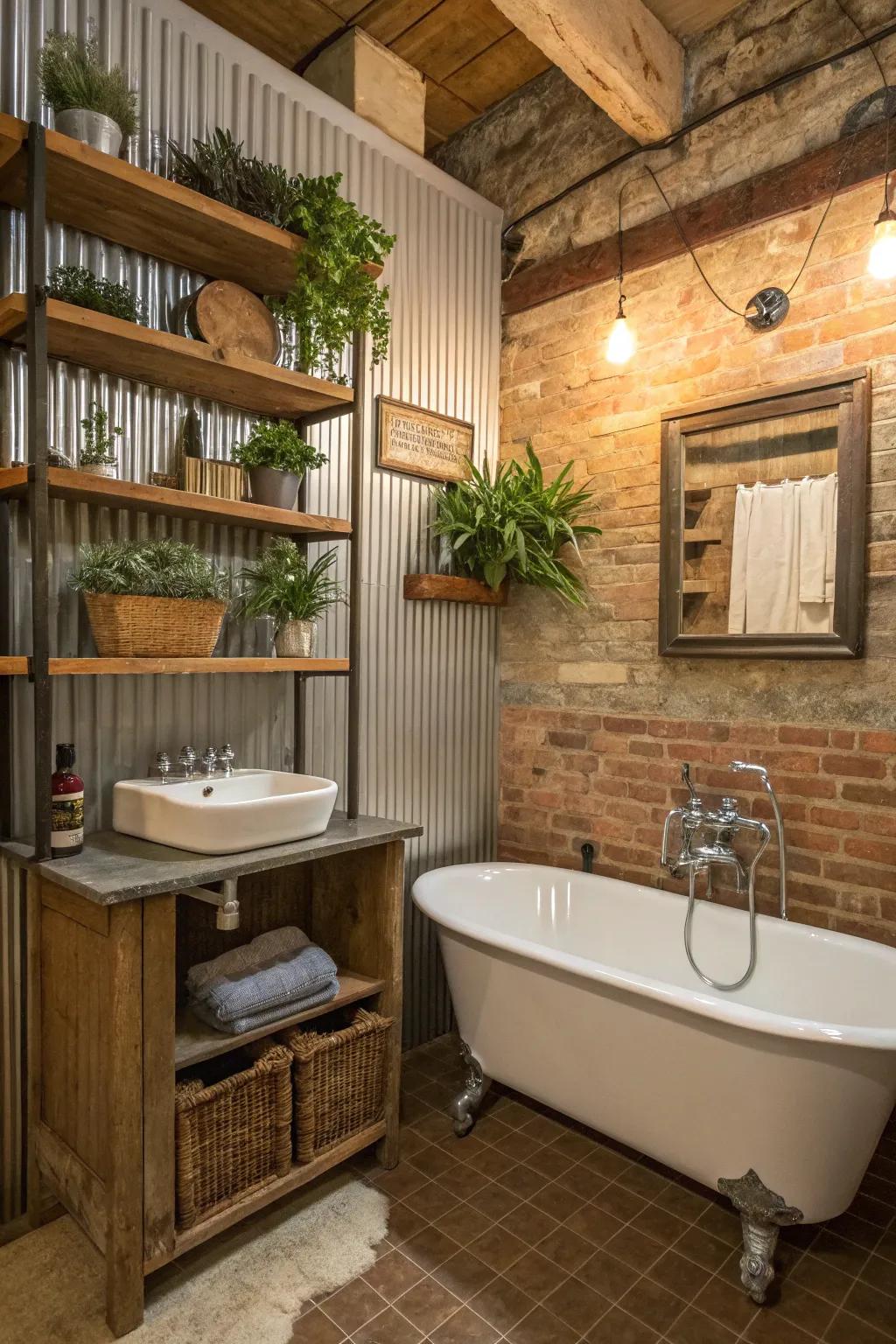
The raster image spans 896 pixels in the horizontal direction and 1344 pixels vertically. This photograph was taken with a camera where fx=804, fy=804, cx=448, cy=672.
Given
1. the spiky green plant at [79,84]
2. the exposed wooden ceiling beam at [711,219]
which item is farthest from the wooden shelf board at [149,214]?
the exposed wooden ceiling beam at [711,219]

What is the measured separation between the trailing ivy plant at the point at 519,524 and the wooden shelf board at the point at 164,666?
818 millimetres

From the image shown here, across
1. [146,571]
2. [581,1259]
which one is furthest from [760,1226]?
[146,571]

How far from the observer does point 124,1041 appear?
1.58 metres

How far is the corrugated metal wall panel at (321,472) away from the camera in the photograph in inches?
75.5

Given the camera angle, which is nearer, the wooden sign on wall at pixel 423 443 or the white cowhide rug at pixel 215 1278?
the white cowhide rug at pixel 215 1278

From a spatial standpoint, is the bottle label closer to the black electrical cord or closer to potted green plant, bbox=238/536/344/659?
potted green plant, bbox=238/536/344/659

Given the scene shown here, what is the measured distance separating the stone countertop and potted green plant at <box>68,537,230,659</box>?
17.4 inches

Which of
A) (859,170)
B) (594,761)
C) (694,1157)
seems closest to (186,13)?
(859,170)

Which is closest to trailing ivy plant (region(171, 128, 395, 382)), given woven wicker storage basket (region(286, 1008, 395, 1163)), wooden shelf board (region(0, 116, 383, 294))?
wooden shelf board (region(0, 116, 383, 294))

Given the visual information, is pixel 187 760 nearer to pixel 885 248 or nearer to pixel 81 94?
pixel 81 94

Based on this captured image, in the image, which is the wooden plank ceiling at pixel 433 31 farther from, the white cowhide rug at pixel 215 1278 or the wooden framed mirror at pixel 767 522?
the white cowhide rug at pixel 215 1278

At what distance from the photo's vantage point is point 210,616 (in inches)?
76.2

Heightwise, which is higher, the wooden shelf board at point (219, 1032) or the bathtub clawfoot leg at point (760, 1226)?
the wooden shelf board at point (219, 1032)

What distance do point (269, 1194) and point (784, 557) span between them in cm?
215
